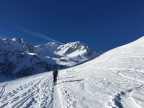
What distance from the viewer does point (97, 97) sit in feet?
67.6

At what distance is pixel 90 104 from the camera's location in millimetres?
18000

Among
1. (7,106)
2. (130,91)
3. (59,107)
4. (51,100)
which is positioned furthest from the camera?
(130,91)

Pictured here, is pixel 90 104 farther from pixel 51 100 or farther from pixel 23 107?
pixel 23 107

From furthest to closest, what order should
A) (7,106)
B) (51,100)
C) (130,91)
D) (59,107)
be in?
(130,91), (51,100), (7,106), (59,107)

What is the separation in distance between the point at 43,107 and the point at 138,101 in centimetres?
682

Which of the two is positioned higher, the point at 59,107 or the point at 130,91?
the point at 130,91

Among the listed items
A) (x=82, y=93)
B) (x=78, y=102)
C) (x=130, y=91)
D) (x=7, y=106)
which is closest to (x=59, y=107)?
(x=78, y=102)

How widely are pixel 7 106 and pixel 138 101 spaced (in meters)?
9.19

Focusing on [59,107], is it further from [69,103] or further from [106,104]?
[106,104]

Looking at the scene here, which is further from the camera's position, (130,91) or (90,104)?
(130,91)

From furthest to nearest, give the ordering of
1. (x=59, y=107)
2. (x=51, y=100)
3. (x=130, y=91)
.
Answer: (x=130, y=91) → (x=51, y=100) → (x=59, y=107)

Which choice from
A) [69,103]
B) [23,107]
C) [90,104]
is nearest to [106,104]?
[90,104]

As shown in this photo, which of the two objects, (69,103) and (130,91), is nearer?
(69,103)

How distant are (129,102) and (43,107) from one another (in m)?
6.09
